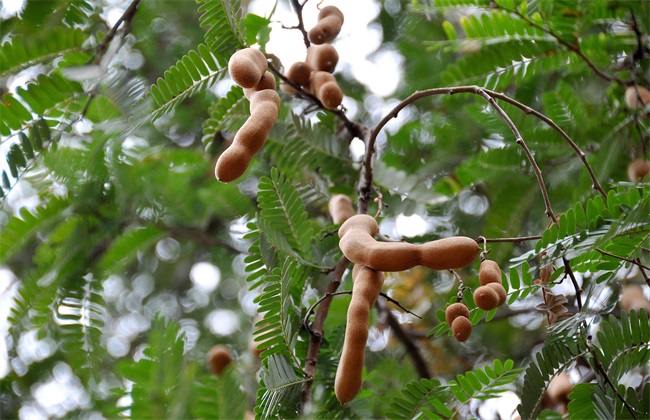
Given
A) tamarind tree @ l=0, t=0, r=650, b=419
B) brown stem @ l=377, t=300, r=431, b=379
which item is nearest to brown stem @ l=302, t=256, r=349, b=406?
tamarind tree @ l=0, t=0, r=650, b=419

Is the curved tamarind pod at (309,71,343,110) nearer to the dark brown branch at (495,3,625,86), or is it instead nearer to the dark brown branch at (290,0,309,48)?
the dark brown branch at (290,0,309,48)

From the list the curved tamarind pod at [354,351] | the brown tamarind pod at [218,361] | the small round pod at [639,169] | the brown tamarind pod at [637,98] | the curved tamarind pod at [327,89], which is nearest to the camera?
the curved tamarind pod at [354,351]

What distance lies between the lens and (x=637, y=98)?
1.23 m

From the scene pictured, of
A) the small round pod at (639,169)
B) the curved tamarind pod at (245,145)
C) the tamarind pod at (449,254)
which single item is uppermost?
the curved tamarind pod at (245,145)

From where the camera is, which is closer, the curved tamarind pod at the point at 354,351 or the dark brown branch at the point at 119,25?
the curved tamarind pod at the point at 354,351

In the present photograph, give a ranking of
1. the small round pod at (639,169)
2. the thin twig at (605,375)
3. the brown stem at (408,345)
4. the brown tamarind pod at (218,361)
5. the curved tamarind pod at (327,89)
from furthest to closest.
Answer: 1. the brown stem at (408,345)
2. the brown tamarind pod at (218,361)
3. the small round pod at (639,169)
4. the curved tamarind pod at (327,89)
5. the thin twig at (605,375)

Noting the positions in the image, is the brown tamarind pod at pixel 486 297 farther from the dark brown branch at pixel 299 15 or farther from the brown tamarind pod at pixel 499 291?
the dark brown branch at pixel 299 15

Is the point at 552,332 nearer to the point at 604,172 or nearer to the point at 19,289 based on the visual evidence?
the point at 604,172

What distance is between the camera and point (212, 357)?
1362 mm

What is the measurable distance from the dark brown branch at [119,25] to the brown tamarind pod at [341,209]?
389 mm

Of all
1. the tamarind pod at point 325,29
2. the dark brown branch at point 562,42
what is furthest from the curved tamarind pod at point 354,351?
the dark brown branch at point 562,42

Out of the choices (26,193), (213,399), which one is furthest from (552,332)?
(26,193)

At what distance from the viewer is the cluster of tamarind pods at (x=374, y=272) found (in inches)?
24.7

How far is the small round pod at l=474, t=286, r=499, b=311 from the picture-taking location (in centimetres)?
67
